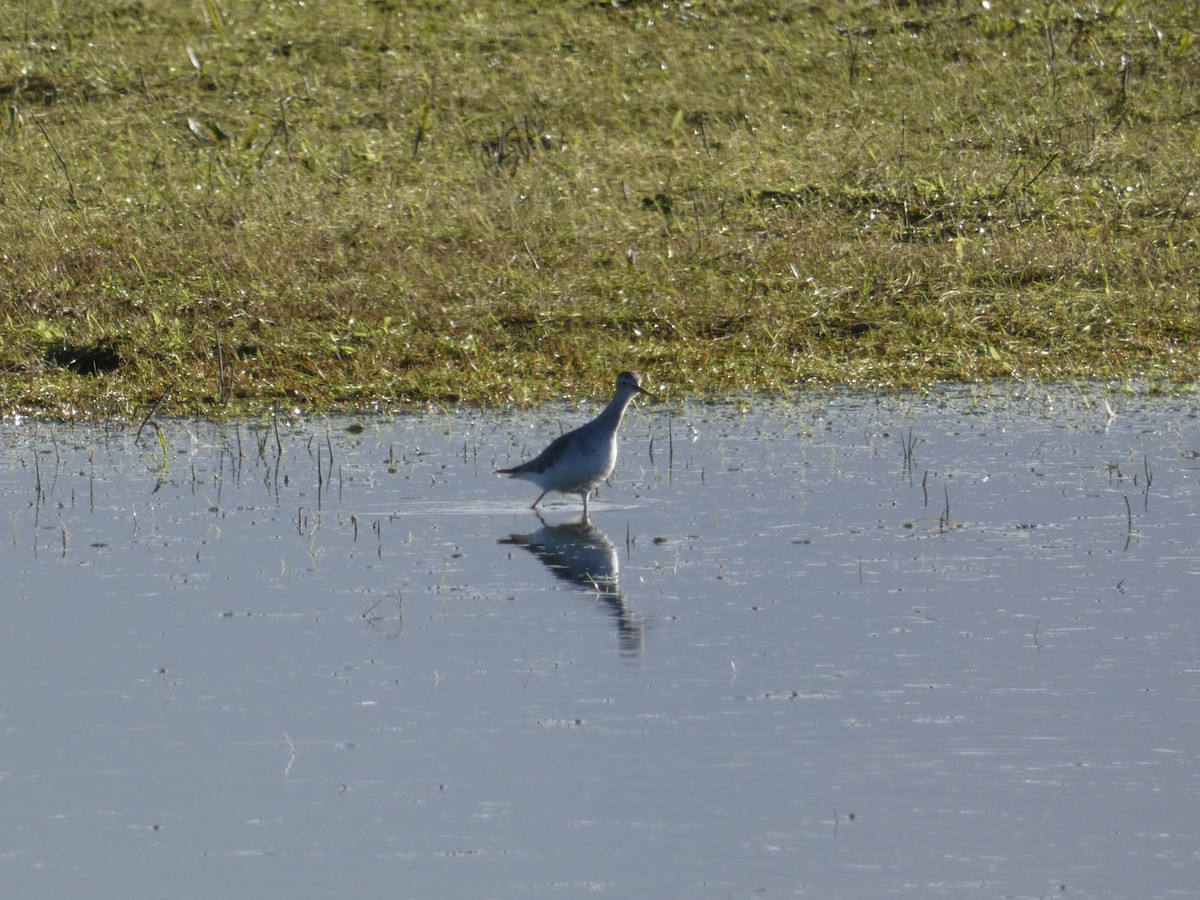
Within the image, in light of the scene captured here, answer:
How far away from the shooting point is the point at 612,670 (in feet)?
21.5

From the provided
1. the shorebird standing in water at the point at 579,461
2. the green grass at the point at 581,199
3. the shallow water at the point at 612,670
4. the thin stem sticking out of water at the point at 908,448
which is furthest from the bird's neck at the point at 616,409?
the green grass at the point at 581,199

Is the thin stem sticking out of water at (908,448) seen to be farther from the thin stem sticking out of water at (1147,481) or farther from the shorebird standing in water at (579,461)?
the shorebird standing in water at (579,461)

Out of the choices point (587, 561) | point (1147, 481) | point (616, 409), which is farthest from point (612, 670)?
point (1147, 481)

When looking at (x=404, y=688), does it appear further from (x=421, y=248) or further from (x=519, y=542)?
(x=421, y=248)

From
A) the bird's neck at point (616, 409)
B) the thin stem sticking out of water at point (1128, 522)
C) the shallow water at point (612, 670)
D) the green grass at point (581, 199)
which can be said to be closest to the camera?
the shallow water at point (612, 670)

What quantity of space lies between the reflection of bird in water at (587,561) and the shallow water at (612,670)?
2cm

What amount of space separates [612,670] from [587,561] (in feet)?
5.34

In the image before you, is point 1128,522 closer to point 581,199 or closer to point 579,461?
point 579,461

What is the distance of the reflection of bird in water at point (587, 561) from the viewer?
7.13 meters

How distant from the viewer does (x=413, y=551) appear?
8.27m

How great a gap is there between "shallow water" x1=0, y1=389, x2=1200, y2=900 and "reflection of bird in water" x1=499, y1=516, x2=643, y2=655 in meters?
0.02

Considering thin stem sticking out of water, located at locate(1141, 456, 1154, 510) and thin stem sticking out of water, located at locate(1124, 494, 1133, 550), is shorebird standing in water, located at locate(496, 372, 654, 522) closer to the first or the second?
thin stem sticking out of water, located at locate(1124, 494, 1133, 550)

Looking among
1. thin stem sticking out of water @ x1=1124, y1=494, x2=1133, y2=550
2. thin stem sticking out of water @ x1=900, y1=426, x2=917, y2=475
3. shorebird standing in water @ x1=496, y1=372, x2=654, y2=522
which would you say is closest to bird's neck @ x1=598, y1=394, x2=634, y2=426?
shorebird standing in water @ x1=496, y1=372, x2=654, y2=522

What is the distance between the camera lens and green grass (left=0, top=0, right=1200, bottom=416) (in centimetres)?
1254
